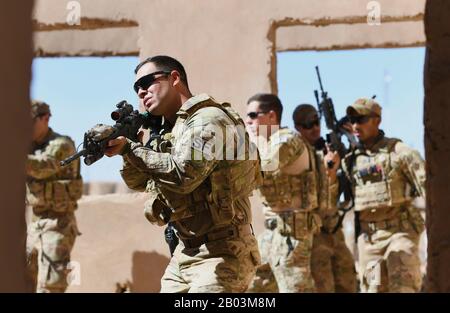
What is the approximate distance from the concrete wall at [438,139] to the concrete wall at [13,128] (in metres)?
1.50

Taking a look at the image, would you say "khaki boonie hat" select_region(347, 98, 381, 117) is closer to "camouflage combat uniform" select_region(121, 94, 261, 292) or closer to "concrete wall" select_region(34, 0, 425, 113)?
"concrete wall" select_region(34, 0, 425, 113)

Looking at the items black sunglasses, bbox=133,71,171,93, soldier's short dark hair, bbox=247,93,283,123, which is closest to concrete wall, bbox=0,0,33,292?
black sunglasses, bbox=133,71,171,93

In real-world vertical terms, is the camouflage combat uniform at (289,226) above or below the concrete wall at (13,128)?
above

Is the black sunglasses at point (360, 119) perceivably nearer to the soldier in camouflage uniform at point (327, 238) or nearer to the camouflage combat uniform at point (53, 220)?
the soldier in camouflage uniform at point (327, 238)

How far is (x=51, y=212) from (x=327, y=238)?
8.92 feet

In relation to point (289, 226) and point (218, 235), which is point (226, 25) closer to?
point (289, 226)

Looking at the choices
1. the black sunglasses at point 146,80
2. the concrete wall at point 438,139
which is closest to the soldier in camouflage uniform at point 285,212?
the black sunglasses at point 146,80

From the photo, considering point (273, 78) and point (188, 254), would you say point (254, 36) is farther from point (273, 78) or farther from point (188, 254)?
point (188, 254)

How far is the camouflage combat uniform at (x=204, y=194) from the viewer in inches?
211

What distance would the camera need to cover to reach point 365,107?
33.2 feet

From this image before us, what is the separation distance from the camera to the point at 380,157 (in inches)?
393

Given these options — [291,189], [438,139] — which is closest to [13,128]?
[438,139]

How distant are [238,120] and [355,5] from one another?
5.39 metres

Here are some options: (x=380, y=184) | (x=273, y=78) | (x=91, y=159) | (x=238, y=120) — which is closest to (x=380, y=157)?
(x=380, y=184)
